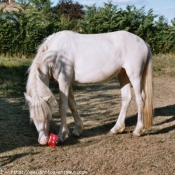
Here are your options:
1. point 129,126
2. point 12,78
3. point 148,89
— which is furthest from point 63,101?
point 12,78

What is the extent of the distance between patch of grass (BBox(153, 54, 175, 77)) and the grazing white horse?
7074mm

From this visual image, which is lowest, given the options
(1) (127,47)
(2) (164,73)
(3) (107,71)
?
(2) (164,73)

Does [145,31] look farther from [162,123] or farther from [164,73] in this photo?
[162,123]

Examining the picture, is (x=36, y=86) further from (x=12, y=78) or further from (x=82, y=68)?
(x=12, y=78)

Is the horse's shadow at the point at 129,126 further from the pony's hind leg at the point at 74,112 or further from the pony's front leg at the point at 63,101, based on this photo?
the pony's front leg at the point at 63,101

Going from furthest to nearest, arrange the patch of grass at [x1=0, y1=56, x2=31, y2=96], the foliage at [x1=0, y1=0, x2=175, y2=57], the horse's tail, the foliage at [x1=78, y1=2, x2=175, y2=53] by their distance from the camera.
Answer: the foliage at [x1=78, y1=2, x2=175, y2=53] → the foliage at [x1=0, y1=0, x2=175, y2=57] → the patch of grass at [x1=0, y1=56, x2=31, y2=96] → the horse's tail

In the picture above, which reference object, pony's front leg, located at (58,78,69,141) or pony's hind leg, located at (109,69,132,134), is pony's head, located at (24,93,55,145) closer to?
pony's front leg, located at (58,78,69,141)

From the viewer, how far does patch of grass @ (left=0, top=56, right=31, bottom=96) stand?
27.2 feet

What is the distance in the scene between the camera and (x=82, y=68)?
4.65 metres

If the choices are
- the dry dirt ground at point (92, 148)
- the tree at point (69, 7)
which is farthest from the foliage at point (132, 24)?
the tree at point (69, 7)

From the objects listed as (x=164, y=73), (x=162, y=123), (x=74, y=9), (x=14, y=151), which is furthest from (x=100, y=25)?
(x=74, y=9)

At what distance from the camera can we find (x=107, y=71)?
478 cm

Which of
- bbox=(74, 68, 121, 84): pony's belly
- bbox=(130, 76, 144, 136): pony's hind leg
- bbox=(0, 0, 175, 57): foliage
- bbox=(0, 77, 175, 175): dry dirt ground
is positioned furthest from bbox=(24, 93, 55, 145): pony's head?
bbox=(0, 0, 175, 57): foliage

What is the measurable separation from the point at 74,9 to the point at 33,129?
31712mm
